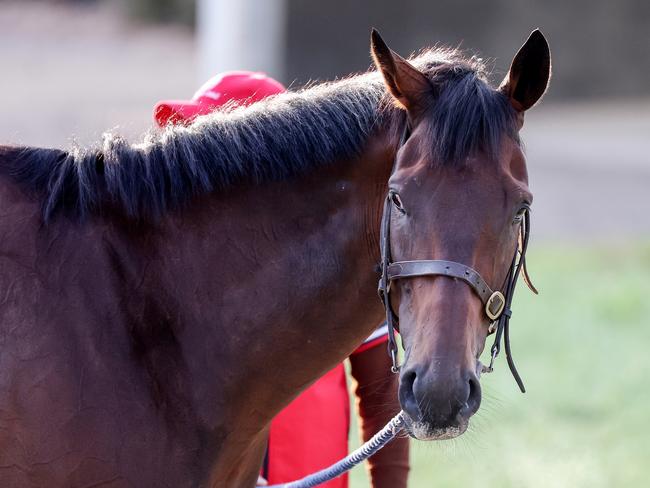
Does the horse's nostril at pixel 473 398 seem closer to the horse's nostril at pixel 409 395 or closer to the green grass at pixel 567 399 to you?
the horse's nostril at pixel 409 395

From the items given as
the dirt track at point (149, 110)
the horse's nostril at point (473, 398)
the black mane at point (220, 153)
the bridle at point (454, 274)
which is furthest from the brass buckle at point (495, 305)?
the dirt track at point (149, 110)

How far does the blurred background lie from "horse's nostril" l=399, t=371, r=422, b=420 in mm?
394

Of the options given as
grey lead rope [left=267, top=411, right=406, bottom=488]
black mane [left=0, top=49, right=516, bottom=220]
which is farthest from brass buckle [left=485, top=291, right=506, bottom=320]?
black mane [left=0, top=49, right=516, bottom=220]

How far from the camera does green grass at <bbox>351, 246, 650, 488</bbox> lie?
5828 mm

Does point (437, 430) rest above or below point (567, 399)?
above

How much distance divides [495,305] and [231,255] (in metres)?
0.70

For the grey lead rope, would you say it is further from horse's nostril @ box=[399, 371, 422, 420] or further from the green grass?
the green grass

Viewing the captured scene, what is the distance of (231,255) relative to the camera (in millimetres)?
2559

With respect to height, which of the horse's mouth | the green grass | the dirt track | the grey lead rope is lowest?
the dirt track

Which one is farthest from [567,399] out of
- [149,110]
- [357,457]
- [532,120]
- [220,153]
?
[532,120]

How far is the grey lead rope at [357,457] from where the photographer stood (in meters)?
2.67

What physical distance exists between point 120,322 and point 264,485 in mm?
1028

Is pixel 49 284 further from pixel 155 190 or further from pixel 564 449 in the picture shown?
pixel 564 449

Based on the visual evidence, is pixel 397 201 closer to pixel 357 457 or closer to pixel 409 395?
pixel 409 395
